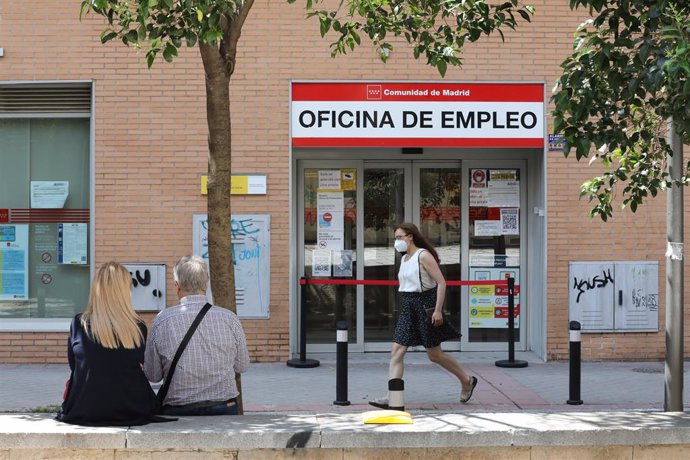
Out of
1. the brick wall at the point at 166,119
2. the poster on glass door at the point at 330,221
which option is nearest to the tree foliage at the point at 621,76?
the brick wall at the point at 166,119

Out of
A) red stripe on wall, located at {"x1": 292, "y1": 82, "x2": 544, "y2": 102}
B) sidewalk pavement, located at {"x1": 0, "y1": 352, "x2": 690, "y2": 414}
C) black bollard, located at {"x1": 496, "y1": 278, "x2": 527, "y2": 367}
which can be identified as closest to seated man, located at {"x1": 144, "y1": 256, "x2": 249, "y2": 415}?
sidewalk pavement, located at {"x1": 0, "y1": 352, "x2": 690, "y2": 414}

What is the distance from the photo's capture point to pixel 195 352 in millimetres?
5691

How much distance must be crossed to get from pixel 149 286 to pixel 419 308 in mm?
4224

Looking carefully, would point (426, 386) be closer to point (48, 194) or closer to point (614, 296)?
point (614, 296)

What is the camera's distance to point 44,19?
12.2 m

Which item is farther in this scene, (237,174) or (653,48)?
(237,174)

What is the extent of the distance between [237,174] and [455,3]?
16.9 feet

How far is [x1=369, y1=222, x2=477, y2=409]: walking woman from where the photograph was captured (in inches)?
370

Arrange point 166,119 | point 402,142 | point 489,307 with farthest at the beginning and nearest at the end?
point 489,307 < point 402,142 < point 166,119

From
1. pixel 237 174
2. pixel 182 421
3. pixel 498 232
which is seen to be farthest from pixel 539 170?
pixel 182 421

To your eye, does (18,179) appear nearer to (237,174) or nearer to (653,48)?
(237,174)

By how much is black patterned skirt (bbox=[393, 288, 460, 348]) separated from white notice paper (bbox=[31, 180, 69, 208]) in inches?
211

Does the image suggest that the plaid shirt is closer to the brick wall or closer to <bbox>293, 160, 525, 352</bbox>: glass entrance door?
the brick wall

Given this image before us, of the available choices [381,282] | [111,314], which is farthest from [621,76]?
[381,282]
